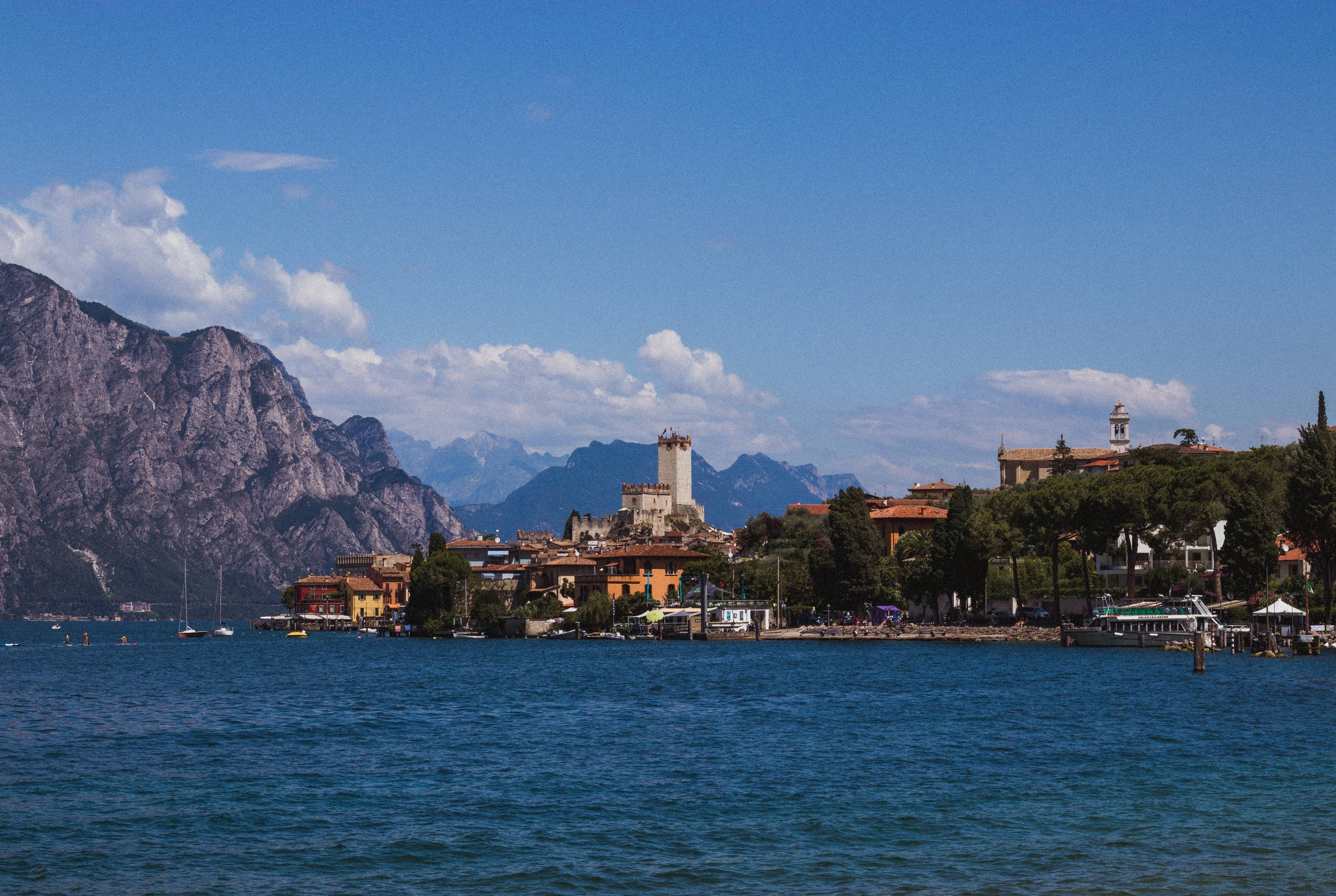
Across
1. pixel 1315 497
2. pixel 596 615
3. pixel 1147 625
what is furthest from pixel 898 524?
pixel 1315 497

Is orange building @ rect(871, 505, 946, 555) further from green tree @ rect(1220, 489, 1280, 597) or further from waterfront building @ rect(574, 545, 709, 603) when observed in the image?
green tree @ rect(1220, 489, 1280, 597)

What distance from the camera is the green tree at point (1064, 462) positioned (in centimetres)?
15488

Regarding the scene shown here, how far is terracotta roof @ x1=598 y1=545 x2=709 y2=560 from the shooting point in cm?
13900

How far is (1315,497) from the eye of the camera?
80.9 meters

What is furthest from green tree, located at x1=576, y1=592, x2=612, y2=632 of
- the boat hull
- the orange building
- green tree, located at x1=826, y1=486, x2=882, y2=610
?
the boat hull

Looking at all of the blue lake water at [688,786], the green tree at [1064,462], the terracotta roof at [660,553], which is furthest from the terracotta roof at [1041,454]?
the blue lake water at [688,786]

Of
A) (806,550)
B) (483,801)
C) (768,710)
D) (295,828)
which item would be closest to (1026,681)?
(768,710)

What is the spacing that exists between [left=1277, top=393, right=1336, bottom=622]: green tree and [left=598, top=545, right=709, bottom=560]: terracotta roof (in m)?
66.0

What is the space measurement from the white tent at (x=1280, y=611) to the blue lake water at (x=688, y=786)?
16.0m

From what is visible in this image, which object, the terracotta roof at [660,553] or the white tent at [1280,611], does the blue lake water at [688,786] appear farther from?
the terracotta roof at [660,553]

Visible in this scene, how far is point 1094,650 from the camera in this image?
8888 centimetres

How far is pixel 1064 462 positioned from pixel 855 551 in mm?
55425

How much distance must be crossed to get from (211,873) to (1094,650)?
241 feet

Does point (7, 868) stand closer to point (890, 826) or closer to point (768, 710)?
point (890, 826)
